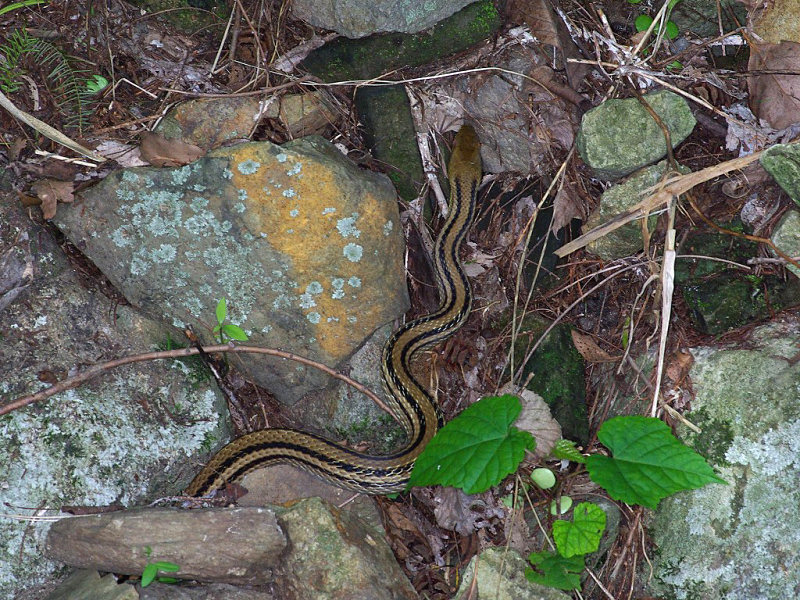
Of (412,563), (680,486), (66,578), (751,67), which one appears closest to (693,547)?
(680,486)

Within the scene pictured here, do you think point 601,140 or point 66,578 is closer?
point 66,578

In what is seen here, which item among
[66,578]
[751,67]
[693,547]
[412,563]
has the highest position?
[751,67]

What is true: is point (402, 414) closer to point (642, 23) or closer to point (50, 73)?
point (642, 23)

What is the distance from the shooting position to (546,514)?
4.24 meters

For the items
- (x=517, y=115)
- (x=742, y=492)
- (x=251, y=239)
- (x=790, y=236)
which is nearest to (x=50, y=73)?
(x=251, y=239)

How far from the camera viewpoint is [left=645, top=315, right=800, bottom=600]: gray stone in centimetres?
369

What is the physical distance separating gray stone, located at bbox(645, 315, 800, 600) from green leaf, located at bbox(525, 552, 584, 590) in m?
0.49

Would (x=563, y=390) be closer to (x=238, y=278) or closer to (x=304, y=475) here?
(x=304, y=475)

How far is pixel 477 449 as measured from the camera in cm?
389

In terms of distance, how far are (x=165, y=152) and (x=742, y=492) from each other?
14.1 feet

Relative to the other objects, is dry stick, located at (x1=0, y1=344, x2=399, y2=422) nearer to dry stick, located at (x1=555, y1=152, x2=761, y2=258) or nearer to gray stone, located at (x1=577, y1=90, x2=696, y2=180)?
dry stick, located at (x1=555, y1=152, x2=761, y2=258)

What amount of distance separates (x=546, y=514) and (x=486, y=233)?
2.16m

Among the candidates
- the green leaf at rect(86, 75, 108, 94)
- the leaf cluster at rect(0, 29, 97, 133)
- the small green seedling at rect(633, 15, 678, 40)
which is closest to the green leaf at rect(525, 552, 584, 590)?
the small green seedling at rect(633, 15, 678, 40)

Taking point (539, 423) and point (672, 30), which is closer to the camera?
point (539, 423)
